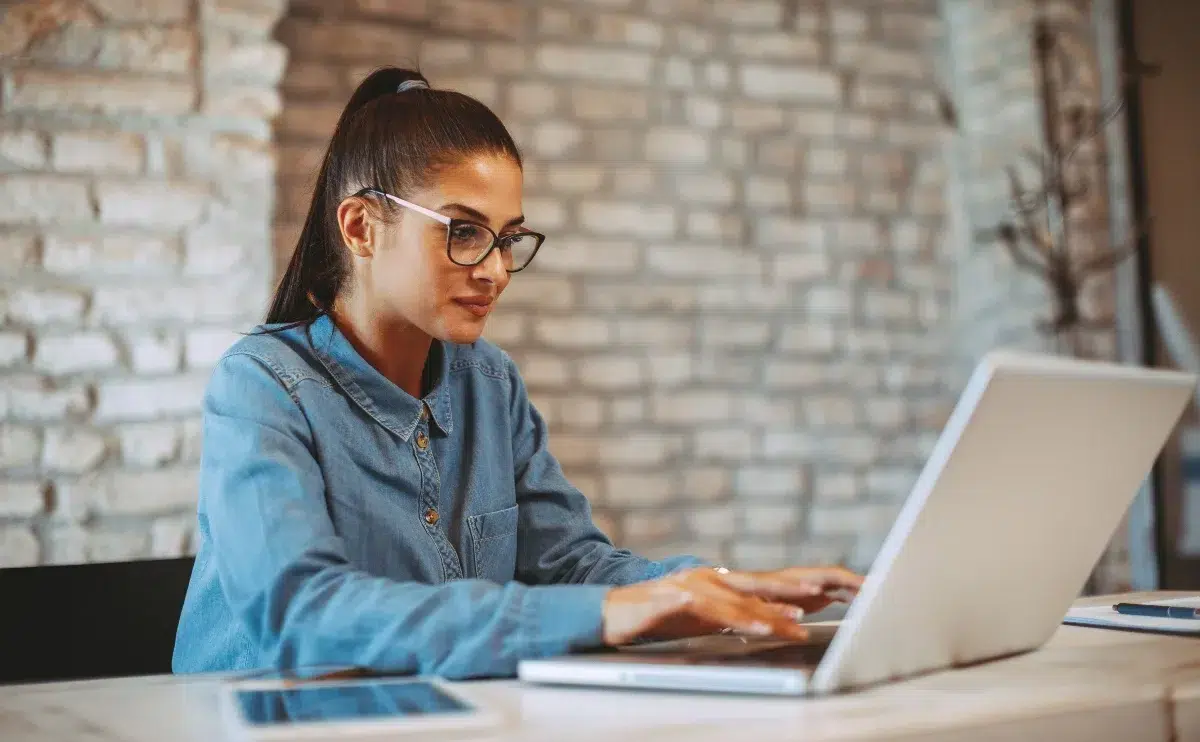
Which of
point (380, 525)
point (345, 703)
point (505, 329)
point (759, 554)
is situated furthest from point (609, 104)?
point (345, 703)

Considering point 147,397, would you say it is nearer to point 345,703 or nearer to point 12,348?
point 12,348

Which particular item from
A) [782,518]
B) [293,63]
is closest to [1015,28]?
[782,518]

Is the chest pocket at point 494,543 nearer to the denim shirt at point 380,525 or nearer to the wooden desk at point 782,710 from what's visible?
the denim shirt at point 380,525

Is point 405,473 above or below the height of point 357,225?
below

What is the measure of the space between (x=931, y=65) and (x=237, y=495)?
9.64 ft

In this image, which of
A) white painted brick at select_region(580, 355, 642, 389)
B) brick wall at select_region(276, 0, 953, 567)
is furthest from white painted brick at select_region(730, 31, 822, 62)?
white painted brick at select_region(580, 355, 642, 389)

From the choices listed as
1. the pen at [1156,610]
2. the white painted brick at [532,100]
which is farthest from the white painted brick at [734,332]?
the pen at [1156,610]

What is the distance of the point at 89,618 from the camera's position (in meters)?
1.43

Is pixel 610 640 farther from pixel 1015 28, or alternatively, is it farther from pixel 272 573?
pixel 1015 28

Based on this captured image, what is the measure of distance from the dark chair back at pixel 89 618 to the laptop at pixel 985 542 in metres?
0.71

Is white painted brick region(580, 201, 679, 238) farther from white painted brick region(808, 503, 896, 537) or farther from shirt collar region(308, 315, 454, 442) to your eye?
shirt collar region(308, 315, 454, 442)

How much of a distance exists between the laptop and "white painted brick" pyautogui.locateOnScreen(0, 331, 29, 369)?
5.35 ft

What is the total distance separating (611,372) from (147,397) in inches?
48.6

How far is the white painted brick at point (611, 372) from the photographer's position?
3113 mm
